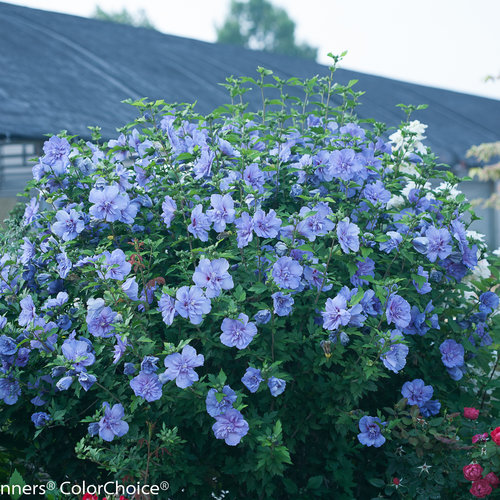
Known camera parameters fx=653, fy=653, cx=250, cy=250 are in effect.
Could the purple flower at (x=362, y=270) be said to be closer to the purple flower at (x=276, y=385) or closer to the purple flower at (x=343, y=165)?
the purple flower at (x=343, y=165)

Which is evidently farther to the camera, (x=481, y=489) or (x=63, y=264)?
(x=63, y=264)

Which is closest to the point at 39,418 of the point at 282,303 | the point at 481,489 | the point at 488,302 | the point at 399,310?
the point at 282,303

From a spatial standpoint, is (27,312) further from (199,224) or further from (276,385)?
(276,385)

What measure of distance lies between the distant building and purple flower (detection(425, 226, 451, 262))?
5271mm

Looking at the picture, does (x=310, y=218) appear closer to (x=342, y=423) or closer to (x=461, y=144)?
(x=342, y=423)

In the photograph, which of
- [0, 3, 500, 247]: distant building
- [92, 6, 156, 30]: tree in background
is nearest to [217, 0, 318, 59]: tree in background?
[92, 6, 156, 30]: tree in background

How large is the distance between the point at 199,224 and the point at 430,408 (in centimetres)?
118

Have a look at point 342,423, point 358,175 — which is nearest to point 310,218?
point 358,175

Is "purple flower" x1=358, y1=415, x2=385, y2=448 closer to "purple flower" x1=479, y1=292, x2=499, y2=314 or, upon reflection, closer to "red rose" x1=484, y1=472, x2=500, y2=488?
"red rose" x1=484, y1=472, x2=500, y2=488

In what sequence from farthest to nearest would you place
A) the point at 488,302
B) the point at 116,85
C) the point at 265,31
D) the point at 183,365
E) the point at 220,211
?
the point at 265,31 → the point at 116,85 → the point at 488,302 → the point at 220,211 → the point at 183,365

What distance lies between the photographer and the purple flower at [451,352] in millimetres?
2576

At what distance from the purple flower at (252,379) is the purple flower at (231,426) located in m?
0.11

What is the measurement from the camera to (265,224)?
2270mm

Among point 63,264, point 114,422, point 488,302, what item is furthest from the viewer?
point 488,302
